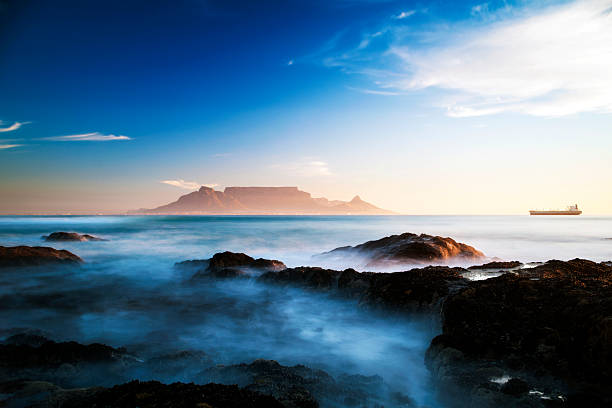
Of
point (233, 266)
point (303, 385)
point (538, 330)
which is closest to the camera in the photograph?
point (303, 385)

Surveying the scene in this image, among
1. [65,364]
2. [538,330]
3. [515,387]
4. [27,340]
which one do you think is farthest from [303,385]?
[27,340]

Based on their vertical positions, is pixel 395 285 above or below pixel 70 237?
above

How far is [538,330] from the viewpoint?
423cm

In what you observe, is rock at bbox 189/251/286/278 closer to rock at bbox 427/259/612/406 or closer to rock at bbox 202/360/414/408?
rock at bbox 202/360/414/408

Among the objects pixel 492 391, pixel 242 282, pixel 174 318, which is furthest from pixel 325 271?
pixel 492 391

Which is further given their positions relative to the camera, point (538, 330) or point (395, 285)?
point (395, 285)

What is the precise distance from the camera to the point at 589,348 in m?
3.63

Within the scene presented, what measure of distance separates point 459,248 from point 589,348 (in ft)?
38.3

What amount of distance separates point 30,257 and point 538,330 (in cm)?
1763

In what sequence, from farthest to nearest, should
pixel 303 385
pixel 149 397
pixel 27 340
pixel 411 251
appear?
1. pixel 411 251
2. pixel 27 340
3. pixel 303 385
4. pixel 149 397

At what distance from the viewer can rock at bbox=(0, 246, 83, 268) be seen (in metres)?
13.4

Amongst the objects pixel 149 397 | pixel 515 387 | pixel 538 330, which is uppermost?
pixel 538 330

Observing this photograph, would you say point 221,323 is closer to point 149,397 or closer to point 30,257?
point 149,397

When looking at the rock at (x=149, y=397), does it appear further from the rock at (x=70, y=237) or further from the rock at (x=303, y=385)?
the rock at (x=70, y=237)
